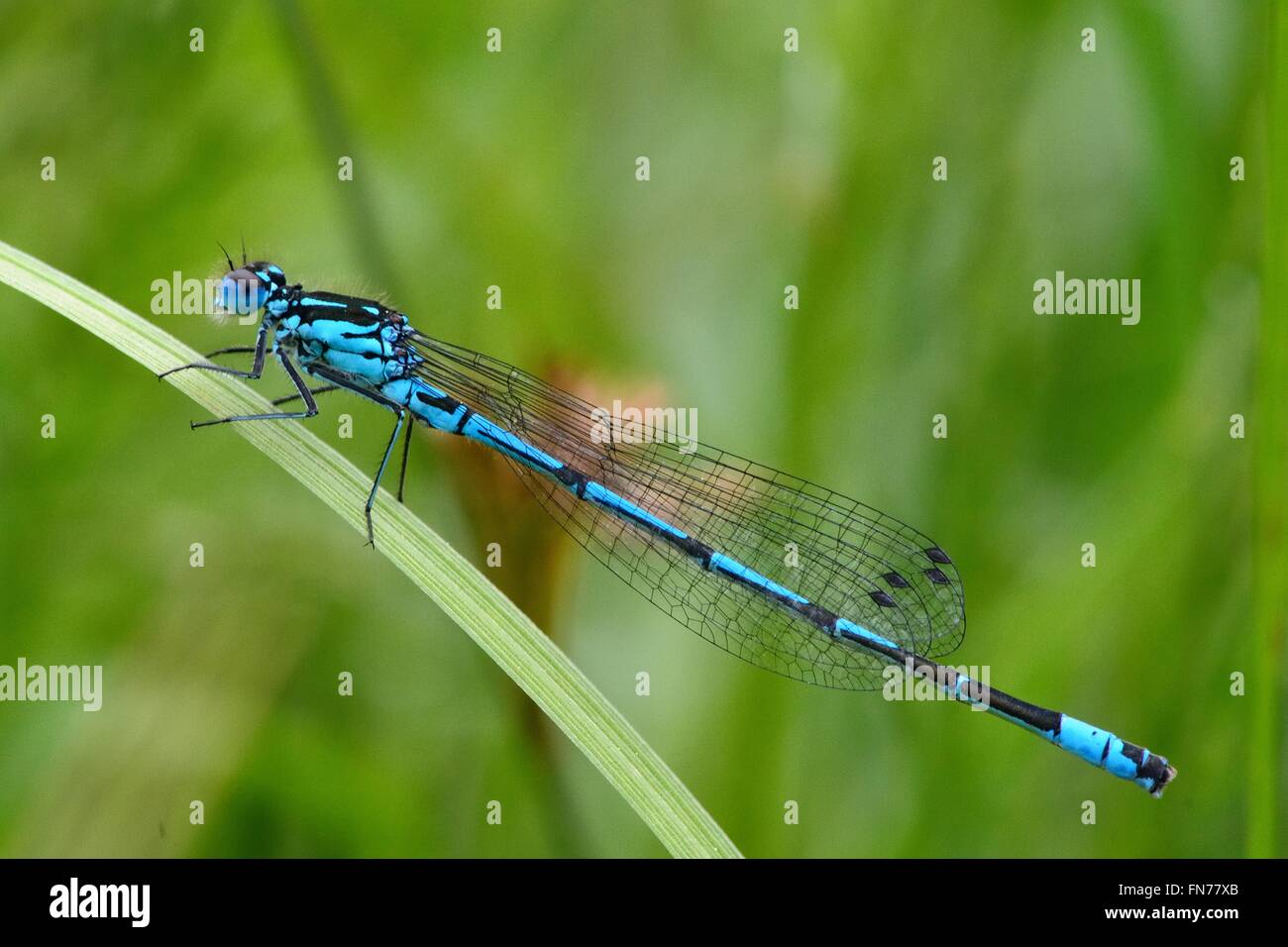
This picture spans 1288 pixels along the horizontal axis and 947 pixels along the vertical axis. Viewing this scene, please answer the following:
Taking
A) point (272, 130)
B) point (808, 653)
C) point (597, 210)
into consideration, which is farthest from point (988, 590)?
point (272, 130)

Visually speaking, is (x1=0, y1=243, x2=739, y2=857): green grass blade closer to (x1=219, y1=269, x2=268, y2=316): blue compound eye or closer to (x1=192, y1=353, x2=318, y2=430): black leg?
(x1=192, y1=353, x2=318, y2=430): black leg

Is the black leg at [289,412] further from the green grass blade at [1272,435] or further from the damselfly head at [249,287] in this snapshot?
the green grass blade at [1272,435]

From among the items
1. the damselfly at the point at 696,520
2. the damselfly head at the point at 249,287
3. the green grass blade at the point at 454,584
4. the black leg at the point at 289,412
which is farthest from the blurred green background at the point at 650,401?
the green grass blade at the point at 454,584

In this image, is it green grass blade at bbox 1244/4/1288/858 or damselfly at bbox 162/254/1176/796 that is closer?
green grass blade at bbox 1244/4/1288/858

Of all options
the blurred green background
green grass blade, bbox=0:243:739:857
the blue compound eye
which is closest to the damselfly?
the blue compound eye

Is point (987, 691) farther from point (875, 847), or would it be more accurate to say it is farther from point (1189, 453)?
point (1189, 453)
